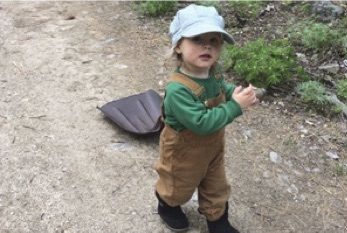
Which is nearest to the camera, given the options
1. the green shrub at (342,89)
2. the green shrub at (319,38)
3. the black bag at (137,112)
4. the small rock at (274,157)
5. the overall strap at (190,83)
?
the overall strap at (190,83)

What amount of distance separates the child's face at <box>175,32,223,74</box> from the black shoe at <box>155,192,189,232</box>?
1056 millimetres

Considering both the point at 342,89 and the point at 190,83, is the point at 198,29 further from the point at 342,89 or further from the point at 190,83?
the point at 342,89

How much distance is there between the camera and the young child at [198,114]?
2.50m

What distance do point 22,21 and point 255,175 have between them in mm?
3763

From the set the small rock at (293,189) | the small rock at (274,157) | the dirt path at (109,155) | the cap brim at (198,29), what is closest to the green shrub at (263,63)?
the dirt path at (109,155)

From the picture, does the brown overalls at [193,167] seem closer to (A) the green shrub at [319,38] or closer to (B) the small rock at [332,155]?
(B) the small rock at [332,155]

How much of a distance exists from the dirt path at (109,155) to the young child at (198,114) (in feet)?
1.35

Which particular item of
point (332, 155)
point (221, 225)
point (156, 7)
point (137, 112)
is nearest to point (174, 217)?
point (221, 225)

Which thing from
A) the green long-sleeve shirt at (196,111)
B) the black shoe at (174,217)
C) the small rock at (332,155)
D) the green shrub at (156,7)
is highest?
the green long-sleeve shirt at (196,111)

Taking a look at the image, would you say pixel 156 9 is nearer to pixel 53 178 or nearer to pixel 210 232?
pixel 53 178

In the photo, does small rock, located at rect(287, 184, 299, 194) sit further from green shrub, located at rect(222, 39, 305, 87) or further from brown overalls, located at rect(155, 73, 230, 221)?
green shrub, located at rect(222, 39, 305, 87)

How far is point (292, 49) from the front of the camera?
5164 mm

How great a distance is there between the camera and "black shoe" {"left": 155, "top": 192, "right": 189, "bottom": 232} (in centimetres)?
323

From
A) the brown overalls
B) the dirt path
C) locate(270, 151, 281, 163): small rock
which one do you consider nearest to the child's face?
the brown overalls
